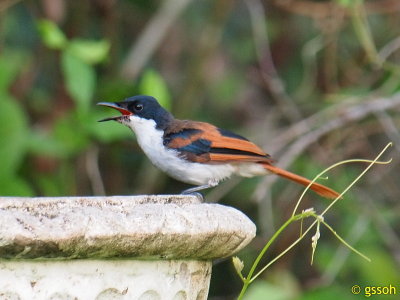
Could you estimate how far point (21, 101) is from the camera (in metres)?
6.37

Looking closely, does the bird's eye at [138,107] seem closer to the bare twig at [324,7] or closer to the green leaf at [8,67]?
the green leaf at [8,67]

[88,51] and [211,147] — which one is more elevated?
[88,51]

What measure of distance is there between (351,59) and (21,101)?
8.58 feet

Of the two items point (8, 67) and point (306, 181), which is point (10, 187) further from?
point (306, 181)

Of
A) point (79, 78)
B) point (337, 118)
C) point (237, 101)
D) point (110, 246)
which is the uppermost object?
point (110, 246)

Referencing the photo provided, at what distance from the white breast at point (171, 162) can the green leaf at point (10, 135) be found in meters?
0.72

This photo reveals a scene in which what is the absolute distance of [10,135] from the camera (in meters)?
5.21

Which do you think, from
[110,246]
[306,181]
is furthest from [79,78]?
[110,246]

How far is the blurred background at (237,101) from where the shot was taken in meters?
5.25

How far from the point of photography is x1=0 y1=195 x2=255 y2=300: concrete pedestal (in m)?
2.07

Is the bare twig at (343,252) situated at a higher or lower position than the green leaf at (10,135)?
lower

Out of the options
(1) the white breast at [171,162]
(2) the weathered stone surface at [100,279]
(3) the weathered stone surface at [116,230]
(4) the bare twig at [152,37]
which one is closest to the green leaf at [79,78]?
(1) the white breast at [171,162]

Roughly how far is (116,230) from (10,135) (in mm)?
3211

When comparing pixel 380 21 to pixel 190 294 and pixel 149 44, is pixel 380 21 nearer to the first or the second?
pixel 149 44
